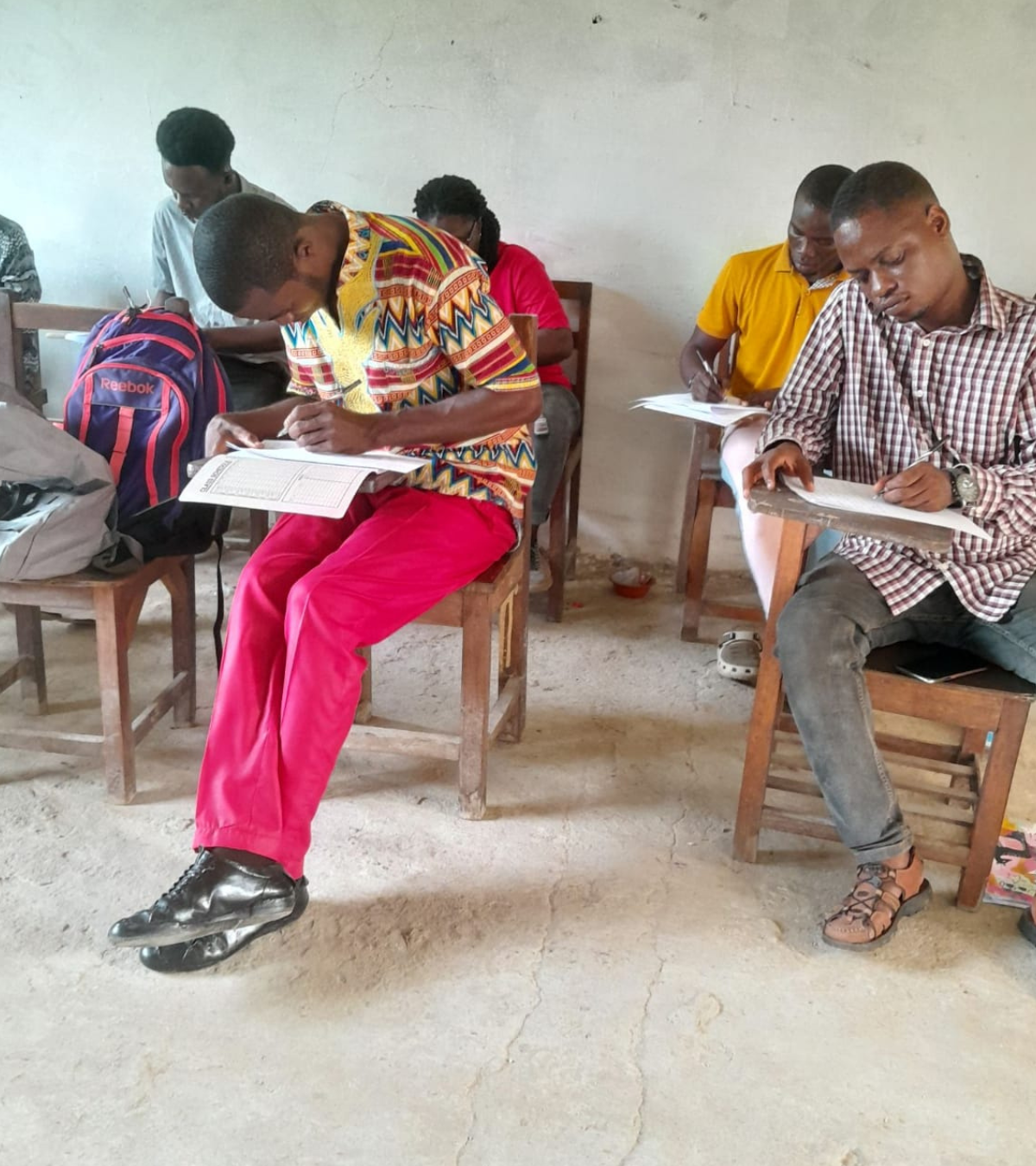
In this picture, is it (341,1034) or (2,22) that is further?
(2,22)

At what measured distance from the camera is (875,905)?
178 cm

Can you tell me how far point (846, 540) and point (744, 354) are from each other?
1269 millimetres

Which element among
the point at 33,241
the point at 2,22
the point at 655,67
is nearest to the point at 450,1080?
the point at 655,67

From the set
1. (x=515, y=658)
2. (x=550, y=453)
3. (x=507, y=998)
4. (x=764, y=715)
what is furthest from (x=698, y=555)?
(x=507, y=998)

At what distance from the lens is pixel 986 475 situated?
1810mm

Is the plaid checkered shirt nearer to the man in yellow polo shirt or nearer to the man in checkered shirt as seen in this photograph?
the man in checkered shirt

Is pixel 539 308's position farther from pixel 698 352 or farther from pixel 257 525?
pixel 257 525

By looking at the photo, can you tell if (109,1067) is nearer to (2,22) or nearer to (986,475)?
(986,475)

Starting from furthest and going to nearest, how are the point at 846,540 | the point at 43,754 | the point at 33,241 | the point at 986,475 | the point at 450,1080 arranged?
1. the point at 33,241
2. the point at 43,754
3. the point at 846,540
4. the point at 986,475
5. the point at 450,1080

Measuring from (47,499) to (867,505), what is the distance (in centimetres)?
153

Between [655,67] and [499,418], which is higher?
[655,67]

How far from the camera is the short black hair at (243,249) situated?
164cm

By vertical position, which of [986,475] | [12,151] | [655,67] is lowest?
[986,475]

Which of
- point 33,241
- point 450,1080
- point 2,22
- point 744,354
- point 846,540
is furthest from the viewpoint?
point 33,241
